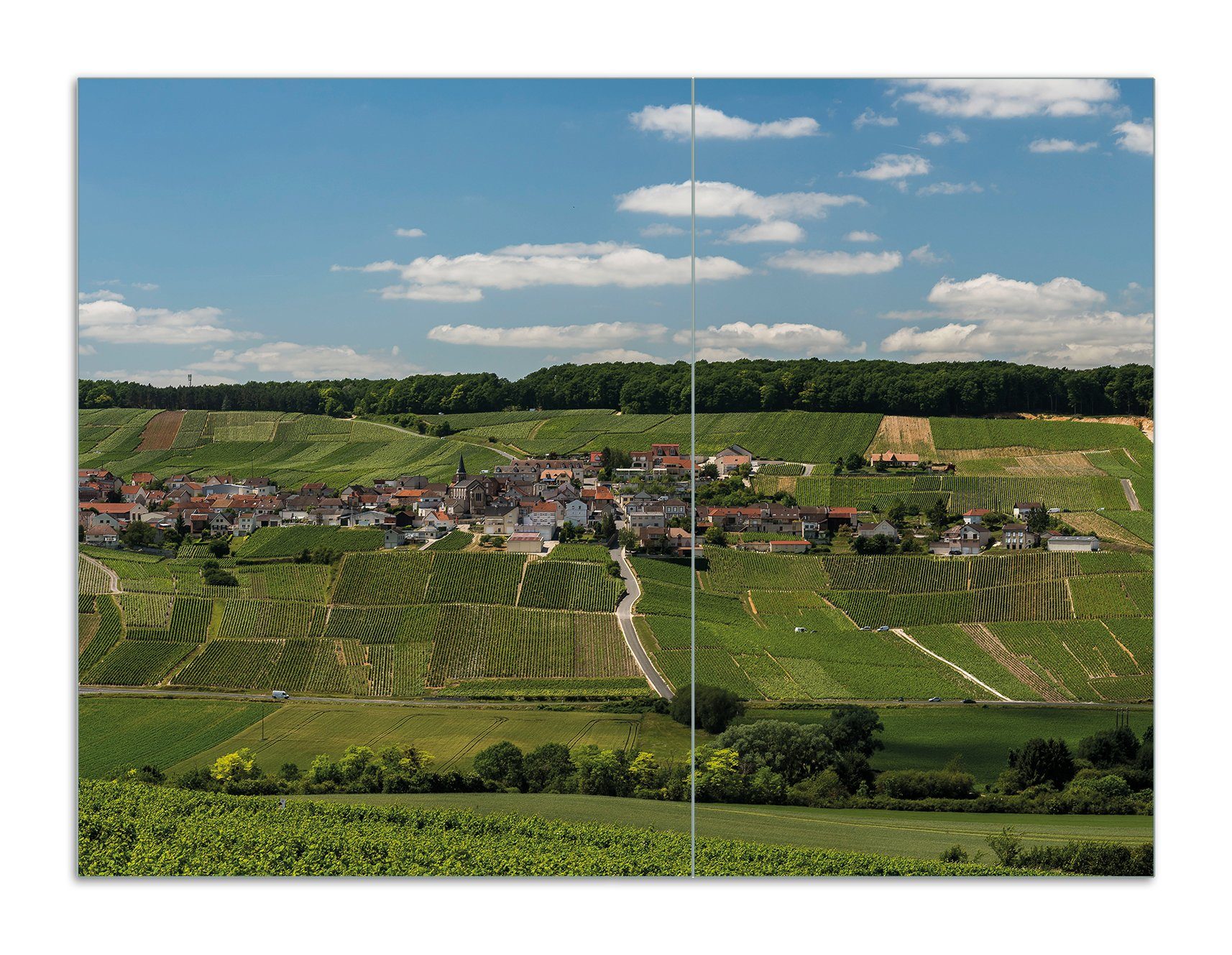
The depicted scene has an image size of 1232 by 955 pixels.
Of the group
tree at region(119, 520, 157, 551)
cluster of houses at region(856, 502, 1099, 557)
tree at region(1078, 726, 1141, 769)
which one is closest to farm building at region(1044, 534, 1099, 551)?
cluster of houses at region(856, 502, 1099, 557)

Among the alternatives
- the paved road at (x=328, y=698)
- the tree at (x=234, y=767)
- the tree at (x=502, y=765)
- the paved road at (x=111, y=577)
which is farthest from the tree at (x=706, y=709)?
the paved road at (x=111, y=577)

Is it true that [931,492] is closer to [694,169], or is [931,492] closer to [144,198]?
[694,169]

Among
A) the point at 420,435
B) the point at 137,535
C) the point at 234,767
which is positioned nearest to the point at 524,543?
the point at 420,435

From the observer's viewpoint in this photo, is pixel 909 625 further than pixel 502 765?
Yes

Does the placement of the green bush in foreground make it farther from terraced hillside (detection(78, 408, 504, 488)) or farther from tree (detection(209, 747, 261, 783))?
terraced hillside (detection(78, 408, 504, 488))

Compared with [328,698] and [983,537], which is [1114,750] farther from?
[328,698]

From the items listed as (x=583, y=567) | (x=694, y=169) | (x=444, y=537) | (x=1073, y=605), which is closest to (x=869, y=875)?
(x=1073, y=605)

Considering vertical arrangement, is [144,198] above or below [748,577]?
above
